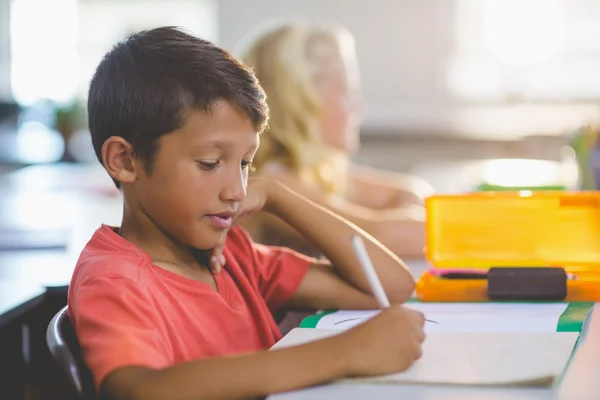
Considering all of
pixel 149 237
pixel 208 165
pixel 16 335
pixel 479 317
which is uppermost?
pixel 208 165

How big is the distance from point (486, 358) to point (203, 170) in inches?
14.9

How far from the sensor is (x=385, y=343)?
0.89m

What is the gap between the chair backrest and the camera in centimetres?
86

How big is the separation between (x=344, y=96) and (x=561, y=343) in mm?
1607

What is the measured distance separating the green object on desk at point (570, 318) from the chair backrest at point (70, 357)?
0.31m

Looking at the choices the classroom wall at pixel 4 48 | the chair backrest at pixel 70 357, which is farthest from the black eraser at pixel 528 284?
the classroom wall at pixel 4 48

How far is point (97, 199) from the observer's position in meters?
2.83

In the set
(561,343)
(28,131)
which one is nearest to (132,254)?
(561,343)

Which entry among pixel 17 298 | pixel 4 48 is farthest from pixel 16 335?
pixel 4 48

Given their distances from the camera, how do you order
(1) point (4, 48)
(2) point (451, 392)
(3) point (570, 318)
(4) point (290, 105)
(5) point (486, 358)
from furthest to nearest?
(1) point (4, 48), (4) point (290, 105), (3) point (570, 318), (5) point (486, 358), (2) point (451, 392)

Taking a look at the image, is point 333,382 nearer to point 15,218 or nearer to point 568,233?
point 568,233

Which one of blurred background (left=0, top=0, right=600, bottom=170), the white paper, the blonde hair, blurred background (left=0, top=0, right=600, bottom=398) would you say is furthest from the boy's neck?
blurred background (left=0, top=0, right=600, bottom=170)

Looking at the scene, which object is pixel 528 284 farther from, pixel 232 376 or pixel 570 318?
pixel 232 376

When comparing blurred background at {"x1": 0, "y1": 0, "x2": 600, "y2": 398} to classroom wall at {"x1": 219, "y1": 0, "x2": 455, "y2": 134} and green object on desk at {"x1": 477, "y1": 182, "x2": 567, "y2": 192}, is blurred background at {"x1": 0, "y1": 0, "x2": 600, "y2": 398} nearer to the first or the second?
classroom wall at {"x1": 219, "y1": 0, "x2": 455, "y2": 134}
